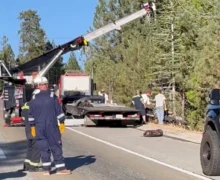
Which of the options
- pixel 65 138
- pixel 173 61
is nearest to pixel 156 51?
pixel 173 61

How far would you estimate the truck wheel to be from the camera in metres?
9.94

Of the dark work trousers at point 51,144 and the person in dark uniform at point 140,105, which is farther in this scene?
the person in dark uniform at point 140,105

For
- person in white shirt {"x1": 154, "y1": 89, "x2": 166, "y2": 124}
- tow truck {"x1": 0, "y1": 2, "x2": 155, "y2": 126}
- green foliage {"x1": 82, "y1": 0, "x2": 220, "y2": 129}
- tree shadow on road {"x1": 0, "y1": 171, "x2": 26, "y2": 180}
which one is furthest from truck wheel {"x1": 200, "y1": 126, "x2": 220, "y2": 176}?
person in white shirt {"x1": 154, "y1": 89, "x2": 166, "y2": 124}

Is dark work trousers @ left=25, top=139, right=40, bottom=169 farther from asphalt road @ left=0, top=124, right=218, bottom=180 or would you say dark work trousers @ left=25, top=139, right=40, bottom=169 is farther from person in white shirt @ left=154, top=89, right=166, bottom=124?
person in white shirt @ left=154, top=89, right=166, bottom=124

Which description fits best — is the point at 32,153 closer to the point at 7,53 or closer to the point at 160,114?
the point at 160,114

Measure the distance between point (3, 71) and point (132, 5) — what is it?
25.8 metres

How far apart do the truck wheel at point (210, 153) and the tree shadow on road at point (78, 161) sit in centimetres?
274

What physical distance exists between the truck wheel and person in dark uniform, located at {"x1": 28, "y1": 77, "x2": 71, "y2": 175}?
9.20 feet

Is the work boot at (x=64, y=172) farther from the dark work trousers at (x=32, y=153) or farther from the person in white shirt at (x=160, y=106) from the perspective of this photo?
the person in white shirt at (x=160, y=106)

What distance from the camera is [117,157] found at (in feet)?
43.6

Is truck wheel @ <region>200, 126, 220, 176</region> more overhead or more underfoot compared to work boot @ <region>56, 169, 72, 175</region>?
more overhead

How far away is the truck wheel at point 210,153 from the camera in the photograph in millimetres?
9938

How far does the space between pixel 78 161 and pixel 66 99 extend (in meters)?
19.2

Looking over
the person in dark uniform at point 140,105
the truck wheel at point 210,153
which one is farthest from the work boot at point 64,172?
the person in dark uniform at point 140,105
